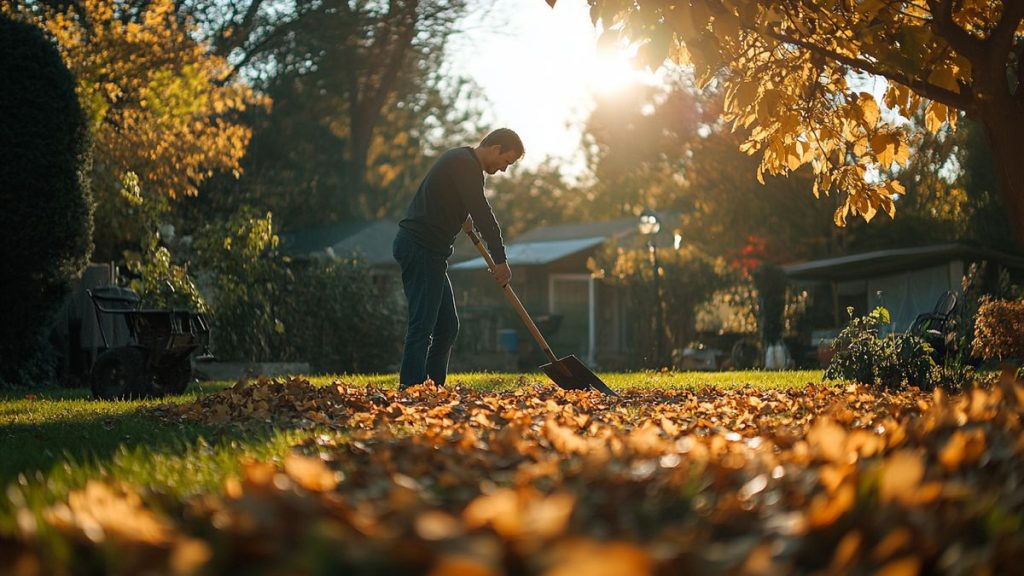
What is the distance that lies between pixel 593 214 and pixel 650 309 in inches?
1317

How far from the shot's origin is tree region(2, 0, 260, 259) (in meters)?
15.7

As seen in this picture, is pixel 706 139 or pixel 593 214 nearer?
pixel 706 139

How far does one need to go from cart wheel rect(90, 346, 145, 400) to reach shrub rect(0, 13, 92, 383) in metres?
2.54

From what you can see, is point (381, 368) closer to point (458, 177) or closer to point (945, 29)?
point (458, 177)

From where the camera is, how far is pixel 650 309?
2002 cm

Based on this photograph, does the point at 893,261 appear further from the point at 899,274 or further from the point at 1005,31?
the point at 1005,31

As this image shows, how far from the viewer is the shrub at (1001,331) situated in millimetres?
9625

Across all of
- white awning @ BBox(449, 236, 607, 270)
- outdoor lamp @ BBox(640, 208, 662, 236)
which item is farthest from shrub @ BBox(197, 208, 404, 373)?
white awning @ BBox(449, 236, 607, 270)

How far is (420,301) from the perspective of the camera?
7.34 m

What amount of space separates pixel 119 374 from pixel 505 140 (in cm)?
326

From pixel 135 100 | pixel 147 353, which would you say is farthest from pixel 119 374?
pixel 135 100

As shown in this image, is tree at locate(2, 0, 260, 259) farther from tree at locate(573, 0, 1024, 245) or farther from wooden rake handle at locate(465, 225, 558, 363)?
tree at locate(573, 0, 1024, 245)

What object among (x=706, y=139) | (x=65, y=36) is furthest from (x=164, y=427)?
(x=706, y=139)

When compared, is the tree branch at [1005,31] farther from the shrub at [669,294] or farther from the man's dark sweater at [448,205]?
the shrub at [669,294]
